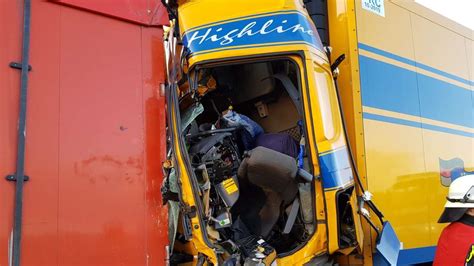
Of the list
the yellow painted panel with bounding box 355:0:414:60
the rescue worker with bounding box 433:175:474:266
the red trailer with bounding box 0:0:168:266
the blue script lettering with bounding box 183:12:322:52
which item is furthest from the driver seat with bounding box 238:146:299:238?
the yellow painted panel with bounding box 355:0:414:60

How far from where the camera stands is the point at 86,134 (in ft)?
8.13

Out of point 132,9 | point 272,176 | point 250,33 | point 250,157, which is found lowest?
point 272,176

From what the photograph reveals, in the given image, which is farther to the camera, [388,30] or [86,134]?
[388,30]

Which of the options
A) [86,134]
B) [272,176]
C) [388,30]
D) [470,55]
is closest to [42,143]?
[86,134]

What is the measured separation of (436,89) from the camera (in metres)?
3.89

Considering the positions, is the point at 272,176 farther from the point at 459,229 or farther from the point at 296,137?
the point at 459,229

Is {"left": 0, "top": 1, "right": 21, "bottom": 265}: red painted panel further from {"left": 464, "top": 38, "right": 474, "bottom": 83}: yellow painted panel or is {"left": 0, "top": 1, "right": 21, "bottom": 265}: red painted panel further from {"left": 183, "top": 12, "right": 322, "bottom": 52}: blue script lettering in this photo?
{"left": 464, "top": 38, "right": 474, "bottom": 83}: yellow painted panel

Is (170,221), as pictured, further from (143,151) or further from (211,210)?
(143,151)

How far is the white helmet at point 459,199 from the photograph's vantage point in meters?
2.86

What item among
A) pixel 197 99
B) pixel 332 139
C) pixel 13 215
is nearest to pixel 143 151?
pixel 197 99

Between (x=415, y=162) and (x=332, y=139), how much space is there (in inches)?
40.6

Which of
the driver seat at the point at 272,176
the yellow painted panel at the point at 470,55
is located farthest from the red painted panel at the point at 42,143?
the yellow painted panel at the point at 470,55

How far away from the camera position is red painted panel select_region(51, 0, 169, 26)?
8.51ft

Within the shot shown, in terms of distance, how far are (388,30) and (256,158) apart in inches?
59.5
